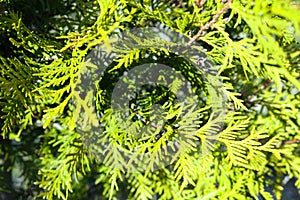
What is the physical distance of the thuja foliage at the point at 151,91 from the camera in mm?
767

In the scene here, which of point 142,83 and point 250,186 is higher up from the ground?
point 142,83

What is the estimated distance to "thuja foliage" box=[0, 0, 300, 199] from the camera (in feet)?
2.52

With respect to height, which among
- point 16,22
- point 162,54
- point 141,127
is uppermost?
point 16,22

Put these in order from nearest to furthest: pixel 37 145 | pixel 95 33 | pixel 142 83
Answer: pixel 95 33, pixel 142 83, pixel 37 145

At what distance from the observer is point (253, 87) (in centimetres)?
124

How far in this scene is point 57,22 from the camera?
1095mm

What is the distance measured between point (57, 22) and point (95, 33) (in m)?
0.35

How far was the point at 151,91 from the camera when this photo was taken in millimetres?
1104

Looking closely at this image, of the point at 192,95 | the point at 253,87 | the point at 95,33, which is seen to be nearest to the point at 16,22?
the point at 95,33

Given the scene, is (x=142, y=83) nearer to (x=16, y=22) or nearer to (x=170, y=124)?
(x=170, y=124)

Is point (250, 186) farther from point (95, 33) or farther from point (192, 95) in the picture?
point (95, 33)

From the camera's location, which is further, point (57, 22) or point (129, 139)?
point (57, 22)

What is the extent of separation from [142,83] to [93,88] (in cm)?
17

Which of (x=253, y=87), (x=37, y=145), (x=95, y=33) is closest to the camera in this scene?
(x=95, y=33)
